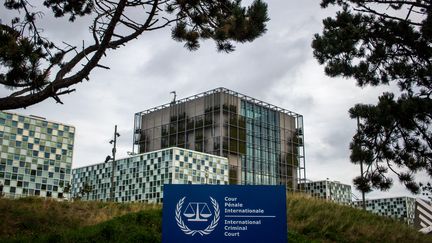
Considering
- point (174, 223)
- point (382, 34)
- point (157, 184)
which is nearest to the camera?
point (174, 223)

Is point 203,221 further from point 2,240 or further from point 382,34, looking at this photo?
point 382,34

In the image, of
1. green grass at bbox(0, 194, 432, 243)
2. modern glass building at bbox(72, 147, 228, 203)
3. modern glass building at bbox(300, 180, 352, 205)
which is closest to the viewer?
green grass at bbox(0, 194, 432, 243)

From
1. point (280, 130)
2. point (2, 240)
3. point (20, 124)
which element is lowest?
point (2, 240)

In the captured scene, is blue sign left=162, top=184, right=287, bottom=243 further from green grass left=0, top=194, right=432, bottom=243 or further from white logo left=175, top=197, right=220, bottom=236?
green grass left=0, top=194, right=432, bottom=243

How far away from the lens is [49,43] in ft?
32.3

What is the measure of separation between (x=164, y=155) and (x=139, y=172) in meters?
5.08

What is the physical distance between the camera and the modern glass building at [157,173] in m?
61.6

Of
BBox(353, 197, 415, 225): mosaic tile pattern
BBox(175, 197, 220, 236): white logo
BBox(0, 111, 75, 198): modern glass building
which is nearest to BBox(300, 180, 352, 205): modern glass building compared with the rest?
BBox(353, 197, 415, 225): mosaic tile pattern

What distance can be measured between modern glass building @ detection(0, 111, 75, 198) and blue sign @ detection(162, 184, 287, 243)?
3885 cm

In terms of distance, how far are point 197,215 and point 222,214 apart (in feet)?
1.64

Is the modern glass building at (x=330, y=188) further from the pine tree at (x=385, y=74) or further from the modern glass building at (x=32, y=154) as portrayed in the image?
the pine tree at (x=385, y=74)

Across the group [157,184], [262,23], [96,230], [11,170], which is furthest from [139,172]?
[262,23]

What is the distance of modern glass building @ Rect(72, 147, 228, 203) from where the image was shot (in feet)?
202

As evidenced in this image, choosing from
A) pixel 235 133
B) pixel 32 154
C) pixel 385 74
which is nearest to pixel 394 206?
pixel 235 133
